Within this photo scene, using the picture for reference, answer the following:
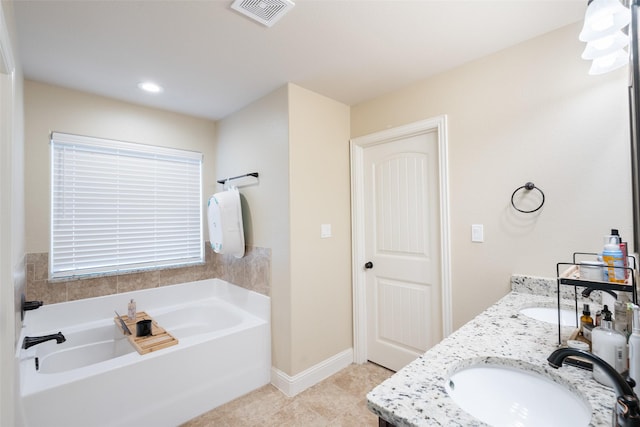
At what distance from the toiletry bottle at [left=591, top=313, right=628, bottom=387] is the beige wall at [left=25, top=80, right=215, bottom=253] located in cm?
332

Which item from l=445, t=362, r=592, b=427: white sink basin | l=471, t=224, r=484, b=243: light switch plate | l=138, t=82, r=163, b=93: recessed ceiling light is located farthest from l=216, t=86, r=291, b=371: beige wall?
Answer: l=445, t=362, r=592, b=427: white sink basin

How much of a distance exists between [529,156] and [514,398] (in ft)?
4.77

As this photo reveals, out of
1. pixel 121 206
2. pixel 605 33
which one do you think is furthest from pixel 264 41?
pixel 121 206

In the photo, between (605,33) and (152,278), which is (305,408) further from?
(605,33)

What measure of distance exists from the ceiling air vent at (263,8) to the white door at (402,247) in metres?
1.33

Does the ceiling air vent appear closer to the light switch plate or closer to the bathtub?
the light switch plate

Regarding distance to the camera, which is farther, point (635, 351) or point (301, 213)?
point (301, 213)

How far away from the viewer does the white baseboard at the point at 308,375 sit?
2.30m

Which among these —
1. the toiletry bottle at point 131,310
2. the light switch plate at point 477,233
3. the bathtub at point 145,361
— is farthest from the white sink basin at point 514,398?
the toiletry bottle at point 131,310

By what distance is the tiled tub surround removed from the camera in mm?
2328

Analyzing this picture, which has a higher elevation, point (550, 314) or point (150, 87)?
point (150, 87)

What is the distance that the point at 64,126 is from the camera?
2.44 meters

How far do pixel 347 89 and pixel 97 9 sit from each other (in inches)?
65.5

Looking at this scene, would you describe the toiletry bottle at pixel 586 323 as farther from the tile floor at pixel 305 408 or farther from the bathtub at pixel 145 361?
the bathtub at pixel 145 361
